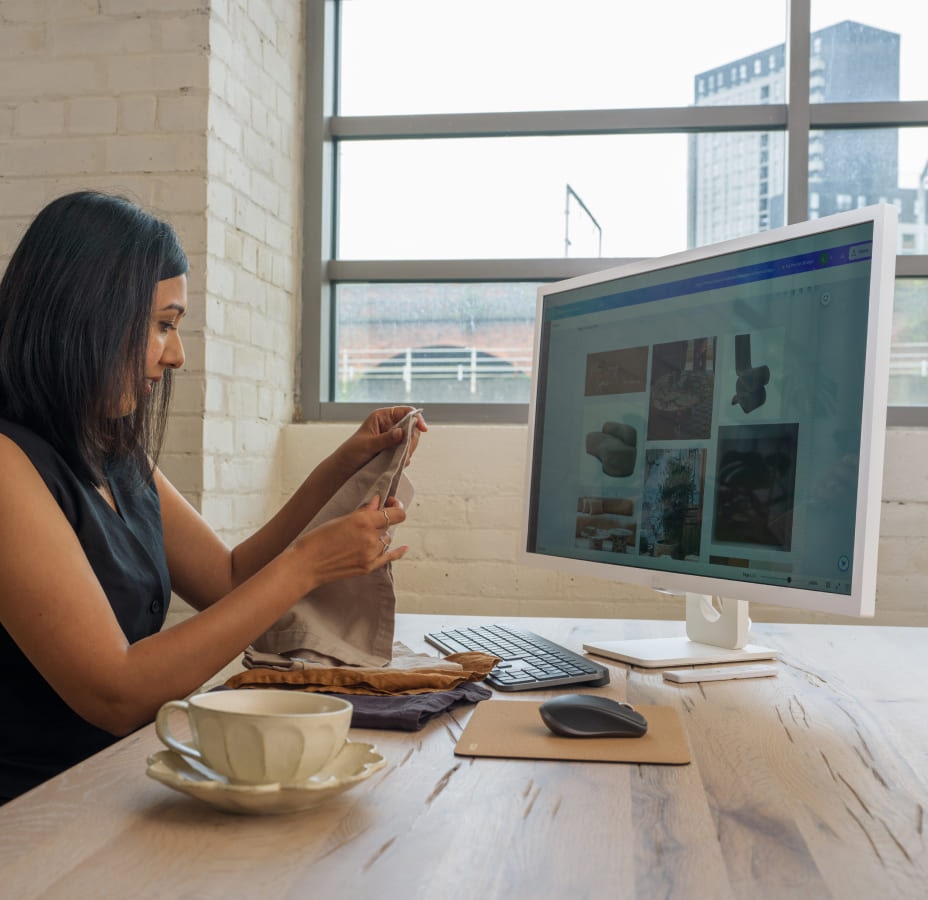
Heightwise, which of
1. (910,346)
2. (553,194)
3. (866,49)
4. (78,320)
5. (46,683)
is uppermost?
(866,49)

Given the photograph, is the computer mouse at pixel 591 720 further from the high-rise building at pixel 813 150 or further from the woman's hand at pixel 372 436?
the high-rise building at pixel 813 150

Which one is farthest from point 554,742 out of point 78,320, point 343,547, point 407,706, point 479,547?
point 479,547

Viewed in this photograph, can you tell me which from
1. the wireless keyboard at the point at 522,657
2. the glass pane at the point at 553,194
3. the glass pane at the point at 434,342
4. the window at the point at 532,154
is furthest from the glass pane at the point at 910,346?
the wireless keyboard at the point at 522,657

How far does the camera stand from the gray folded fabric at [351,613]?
3.68 ft

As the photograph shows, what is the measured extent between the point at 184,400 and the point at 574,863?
5.32 ft

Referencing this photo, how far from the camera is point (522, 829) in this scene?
68 centimetres

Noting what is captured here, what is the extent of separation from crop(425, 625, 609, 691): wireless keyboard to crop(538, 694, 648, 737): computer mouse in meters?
0.20

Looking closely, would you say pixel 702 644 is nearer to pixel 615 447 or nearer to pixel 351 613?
pixel 615 447

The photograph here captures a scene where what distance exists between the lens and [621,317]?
1.30 meters

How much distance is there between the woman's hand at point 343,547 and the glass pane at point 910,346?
1.70 metres

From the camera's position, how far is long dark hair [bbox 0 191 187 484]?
3.79 ft

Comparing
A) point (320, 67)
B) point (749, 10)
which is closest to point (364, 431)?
point (320, 67)

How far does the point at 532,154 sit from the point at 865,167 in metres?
0.84

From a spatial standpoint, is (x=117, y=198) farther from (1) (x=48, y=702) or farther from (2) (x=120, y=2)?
(2) (x=120, y=2)
